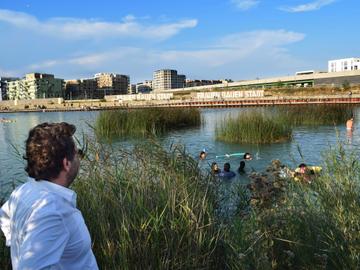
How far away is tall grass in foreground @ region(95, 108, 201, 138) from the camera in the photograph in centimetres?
2340

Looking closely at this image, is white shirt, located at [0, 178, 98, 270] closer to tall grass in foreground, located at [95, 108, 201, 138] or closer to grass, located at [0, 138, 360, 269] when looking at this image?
grass, located at [0, 138, 360, 269]

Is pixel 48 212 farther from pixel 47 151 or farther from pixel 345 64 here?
pixel 345 64

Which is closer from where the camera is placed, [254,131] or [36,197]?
[36,197]

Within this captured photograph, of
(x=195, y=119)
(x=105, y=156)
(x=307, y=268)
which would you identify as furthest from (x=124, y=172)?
(x=195, y=119)

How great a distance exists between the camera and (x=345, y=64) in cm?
16475

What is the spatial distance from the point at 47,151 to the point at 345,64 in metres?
180

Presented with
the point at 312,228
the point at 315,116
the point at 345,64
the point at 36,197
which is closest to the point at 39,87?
the point at 345,64

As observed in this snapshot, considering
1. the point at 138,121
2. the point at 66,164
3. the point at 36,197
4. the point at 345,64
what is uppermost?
the point at 345,64

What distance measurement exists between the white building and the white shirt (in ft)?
566

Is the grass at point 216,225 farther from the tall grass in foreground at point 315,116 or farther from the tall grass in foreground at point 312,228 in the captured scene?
the tall grass in foreground at point 315,116

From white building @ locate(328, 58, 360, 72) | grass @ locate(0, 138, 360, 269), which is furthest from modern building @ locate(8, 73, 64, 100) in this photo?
grass @ locate(0, 138, 360, 269)

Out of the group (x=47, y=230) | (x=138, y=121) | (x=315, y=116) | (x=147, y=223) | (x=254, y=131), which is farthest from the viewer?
(x=315, y=116)

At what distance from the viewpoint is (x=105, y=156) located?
16.8ft

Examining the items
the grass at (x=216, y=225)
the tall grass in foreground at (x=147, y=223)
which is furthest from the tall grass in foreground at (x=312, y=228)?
the tall grass in foreground at (x=147, y=223)
